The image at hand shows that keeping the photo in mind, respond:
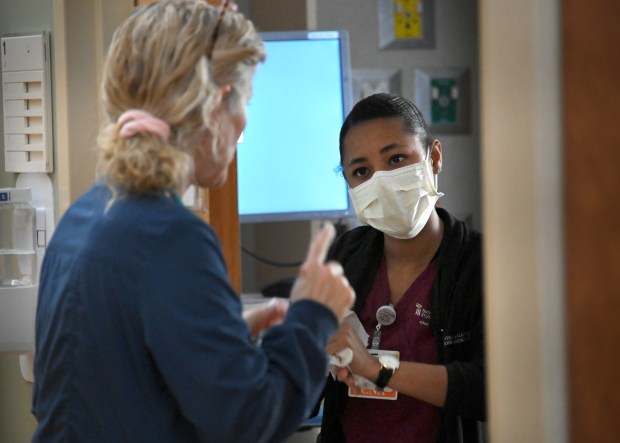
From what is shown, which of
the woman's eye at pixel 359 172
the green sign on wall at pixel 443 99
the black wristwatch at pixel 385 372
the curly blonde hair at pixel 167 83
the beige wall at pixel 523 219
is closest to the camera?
the beige wall at pixel 523 219

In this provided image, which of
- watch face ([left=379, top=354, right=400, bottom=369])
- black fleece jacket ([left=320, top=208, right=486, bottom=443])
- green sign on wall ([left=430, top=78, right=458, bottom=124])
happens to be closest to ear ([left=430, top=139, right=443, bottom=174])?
black fleece jacket ([left=320, top=208, right=486, bottom=443])

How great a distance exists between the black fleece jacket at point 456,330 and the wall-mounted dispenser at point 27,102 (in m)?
0.85

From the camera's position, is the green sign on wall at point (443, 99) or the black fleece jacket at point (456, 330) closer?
the black fleece jacket at point (456, 330)

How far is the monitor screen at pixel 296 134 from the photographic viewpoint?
2947 millimetres

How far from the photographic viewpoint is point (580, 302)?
87 centimetres

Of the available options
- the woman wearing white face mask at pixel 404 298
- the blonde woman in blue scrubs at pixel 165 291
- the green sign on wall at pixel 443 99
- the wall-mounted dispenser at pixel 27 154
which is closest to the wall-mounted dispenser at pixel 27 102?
Result: the wall-mounted dispenser at pixel 27 154

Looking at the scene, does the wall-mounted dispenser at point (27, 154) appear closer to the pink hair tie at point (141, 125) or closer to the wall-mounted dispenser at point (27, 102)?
the wall-mounted dispenser at point (27, 102)

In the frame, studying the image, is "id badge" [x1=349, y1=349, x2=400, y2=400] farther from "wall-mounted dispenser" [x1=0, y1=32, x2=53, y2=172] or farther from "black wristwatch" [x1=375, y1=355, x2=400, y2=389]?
"wall-mounted dispenser" [x1=0, y1=32, x2=53, y2=172]

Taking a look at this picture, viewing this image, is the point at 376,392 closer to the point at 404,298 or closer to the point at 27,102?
the point at 404,298

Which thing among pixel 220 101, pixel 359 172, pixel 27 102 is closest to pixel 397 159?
pixel 359 172

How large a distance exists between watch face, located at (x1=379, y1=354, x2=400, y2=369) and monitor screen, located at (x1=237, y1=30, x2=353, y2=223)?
1.42 m

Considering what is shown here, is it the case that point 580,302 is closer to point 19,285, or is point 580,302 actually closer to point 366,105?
point 366,105

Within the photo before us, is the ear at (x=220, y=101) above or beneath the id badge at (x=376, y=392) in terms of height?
above

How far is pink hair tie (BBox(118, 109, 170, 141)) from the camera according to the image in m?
1.03
